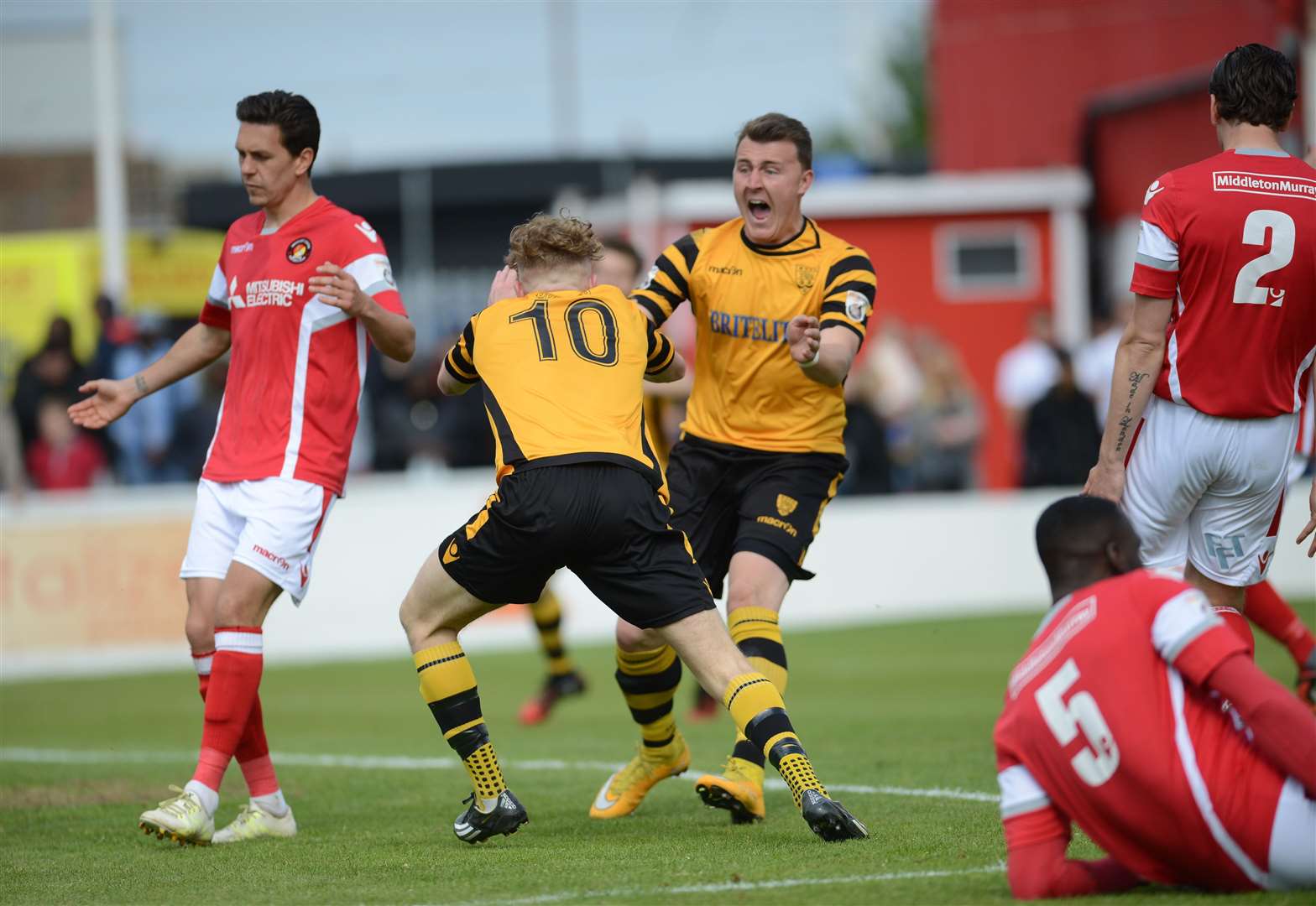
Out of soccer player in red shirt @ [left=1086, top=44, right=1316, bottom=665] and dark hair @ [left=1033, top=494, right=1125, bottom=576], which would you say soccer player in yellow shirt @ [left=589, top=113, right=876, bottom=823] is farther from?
dark hair @ [left=1033, top=494, right=1125, bottom=576]

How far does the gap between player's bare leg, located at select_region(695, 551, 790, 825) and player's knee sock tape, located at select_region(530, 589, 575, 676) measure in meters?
3.75

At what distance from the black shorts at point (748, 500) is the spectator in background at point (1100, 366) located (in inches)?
403

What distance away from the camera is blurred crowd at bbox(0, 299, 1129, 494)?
52.9ft

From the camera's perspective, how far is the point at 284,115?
6.82 meters

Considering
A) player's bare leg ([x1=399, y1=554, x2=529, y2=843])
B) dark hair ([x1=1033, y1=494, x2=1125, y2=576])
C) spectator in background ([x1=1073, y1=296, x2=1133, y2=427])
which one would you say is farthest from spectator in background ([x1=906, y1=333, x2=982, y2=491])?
dark hair ([x1=1033, y1=494, x2=1125, y2=576])

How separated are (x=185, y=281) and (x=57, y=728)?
667 inches

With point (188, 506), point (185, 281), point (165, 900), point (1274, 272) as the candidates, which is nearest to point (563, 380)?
point (165, 900)

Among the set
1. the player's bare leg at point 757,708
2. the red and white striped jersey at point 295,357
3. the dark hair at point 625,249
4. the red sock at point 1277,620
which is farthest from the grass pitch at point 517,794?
the dark hair at point 625,249

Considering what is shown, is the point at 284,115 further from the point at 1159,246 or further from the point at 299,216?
the point at 1159,246

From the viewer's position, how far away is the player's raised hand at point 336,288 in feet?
21.0

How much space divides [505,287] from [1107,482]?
88.2 inches

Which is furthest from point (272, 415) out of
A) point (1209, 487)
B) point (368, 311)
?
point (1209, 487)

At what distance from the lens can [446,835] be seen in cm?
651

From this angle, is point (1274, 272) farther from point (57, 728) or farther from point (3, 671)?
point (3, 671)
